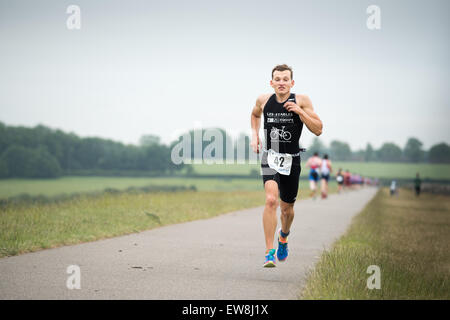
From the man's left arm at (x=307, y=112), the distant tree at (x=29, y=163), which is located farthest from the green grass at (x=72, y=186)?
the man's left arm at (x=307, y=112)

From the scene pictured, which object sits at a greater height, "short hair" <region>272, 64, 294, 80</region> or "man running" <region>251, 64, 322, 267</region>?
"short hair" <region>272, 64, 294, 80</region>

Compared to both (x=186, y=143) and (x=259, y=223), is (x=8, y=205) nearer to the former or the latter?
(x=259, y=223)

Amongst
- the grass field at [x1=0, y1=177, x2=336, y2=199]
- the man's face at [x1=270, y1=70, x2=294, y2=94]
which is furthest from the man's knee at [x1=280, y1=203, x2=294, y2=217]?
the grass field at [x1=0, y1=177, x2=336, y2=199]

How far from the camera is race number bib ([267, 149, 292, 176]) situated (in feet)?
21.9

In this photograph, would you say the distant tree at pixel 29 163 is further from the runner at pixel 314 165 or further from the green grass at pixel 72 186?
the runner at pixel 314 165

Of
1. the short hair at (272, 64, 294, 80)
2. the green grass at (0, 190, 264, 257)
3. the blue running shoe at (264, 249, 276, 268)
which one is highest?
the short hair at (272, 64, 294, 80)

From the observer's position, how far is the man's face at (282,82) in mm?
6496

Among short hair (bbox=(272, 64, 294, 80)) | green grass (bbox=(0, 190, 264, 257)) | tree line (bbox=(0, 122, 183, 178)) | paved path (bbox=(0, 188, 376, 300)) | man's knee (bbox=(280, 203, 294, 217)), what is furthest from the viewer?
tree line (bbox=(0, 122, 183, 178))

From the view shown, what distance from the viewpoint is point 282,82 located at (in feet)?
21.3

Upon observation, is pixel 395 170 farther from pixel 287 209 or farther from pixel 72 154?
pixel 287 209

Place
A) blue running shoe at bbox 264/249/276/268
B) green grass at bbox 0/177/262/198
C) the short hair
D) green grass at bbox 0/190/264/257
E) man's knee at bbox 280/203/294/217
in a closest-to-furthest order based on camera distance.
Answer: blue running shoe at bbox 264/249/276/268 < the short hair < man's knee at bbox 280/203/294/217 < green grass at bbox 0/190/264/257 < green grass at bbox 0/177/262/198

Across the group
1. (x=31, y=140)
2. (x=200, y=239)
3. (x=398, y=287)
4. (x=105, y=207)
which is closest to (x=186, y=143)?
(x=31, y=140)

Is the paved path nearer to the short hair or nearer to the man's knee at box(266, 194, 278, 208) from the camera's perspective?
the man's knee at box(266, 194, 278, 208)

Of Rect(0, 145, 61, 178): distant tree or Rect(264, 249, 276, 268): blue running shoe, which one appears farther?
Rect(0, 145, 61, 178): distant tree
